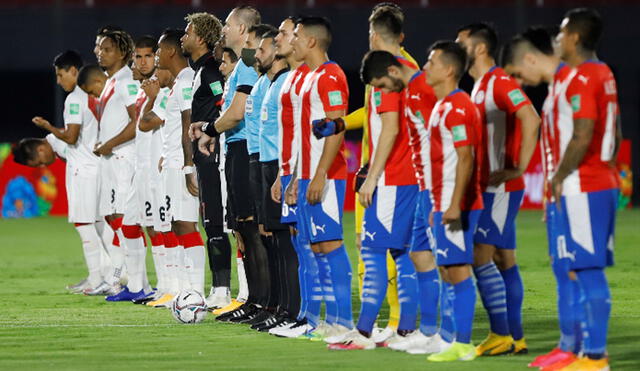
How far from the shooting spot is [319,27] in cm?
774

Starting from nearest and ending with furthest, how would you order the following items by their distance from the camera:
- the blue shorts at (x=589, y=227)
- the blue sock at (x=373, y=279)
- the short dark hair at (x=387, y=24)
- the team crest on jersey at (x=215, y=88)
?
1. the blue shorts at (x=589, y=227)
2. the blue sock at (x=373, y=279)
3. the short dark hair at (x=387, y=24)
4. the team crest on jersey at (x=215, y=88)

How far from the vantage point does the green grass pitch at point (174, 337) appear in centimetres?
686

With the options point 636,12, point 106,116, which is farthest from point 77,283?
point 636,12

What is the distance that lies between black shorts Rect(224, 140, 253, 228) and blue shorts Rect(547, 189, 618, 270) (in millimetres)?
3245

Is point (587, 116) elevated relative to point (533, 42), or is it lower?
lower

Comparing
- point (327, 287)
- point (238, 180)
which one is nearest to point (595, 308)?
point (327, 287)

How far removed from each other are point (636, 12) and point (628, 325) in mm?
19068

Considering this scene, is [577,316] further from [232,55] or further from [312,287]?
[232,55]

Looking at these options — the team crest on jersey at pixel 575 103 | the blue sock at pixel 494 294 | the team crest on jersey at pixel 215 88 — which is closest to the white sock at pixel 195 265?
the team crest on jersey at pixel 215 88

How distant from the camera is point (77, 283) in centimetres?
1231

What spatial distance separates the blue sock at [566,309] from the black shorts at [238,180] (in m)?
2.98

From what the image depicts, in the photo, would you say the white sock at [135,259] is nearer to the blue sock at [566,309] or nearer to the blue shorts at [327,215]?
the blue shorts at [327,215]

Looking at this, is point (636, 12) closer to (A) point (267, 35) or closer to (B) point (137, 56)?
(B) point (137, 56)

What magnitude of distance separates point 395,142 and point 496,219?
72 centimetres
